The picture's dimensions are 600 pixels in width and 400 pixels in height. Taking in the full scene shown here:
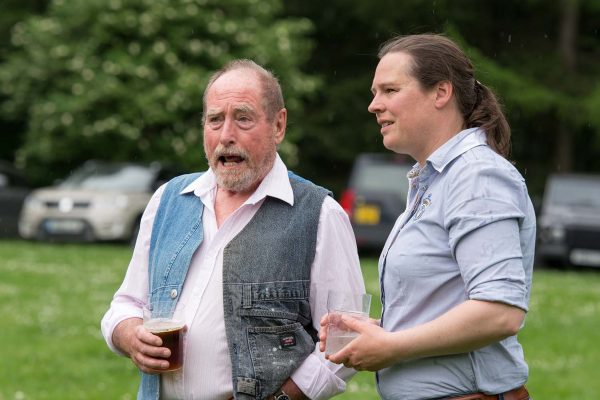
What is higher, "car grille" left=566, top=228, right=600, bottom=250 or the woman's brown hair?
the woman's brown hair

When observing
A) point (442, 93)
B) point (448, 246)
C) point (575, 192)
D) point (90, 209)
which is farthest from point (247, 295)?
point (575, 192)

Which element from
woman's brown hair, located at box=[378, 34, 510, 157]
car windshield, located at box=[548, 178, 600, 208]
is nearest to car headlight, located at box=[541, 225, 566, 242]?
car windshield, located at box=[548, 178, 600, 208]

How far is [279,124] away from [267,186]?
23 cm

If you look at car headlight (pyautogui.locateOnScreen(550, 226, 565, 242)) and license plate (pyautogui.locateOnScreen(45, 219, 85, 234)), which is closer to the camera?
car headlight (pyautogui.locateOnScreen(550, 226, 565, 242))

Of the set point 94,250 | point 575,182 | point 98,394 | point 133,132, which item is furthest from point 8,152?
point 98,394

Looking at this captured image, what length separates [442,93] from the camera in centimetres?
306

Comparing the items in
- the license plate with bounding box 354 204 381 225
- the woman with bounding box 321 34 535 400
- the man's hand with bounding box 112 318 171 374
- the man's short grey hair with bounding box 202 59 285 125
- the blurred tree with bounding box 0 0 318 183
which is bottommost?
the license plate with bounding box 354 204 381 225

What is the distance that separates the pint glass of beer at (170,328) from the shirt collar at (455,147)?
0.96 m

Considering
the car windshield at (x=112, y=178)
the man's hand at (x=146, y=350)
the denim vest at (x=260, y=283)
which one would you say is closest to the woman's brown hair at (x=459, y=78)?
the denim vest at (x=260, y=283)

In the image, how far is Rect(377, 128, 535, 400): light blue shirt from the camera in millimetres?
2820

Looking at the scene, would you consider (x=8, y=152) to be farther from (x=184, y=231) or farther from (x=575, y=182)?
(x=184, y=231)

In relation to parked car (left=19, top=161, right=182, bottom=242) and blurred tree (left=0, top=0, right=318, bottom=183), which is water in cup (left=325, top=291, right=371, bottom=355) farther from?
blurred tree (left=0, top=0, right=318, bottom=183)

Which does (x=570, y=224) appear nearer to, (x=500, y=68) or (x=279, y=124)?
(x=500, y=68)

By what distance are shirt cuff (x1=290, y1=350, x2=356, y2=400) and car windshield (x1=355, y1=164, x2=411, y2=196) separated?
14.5 metres
